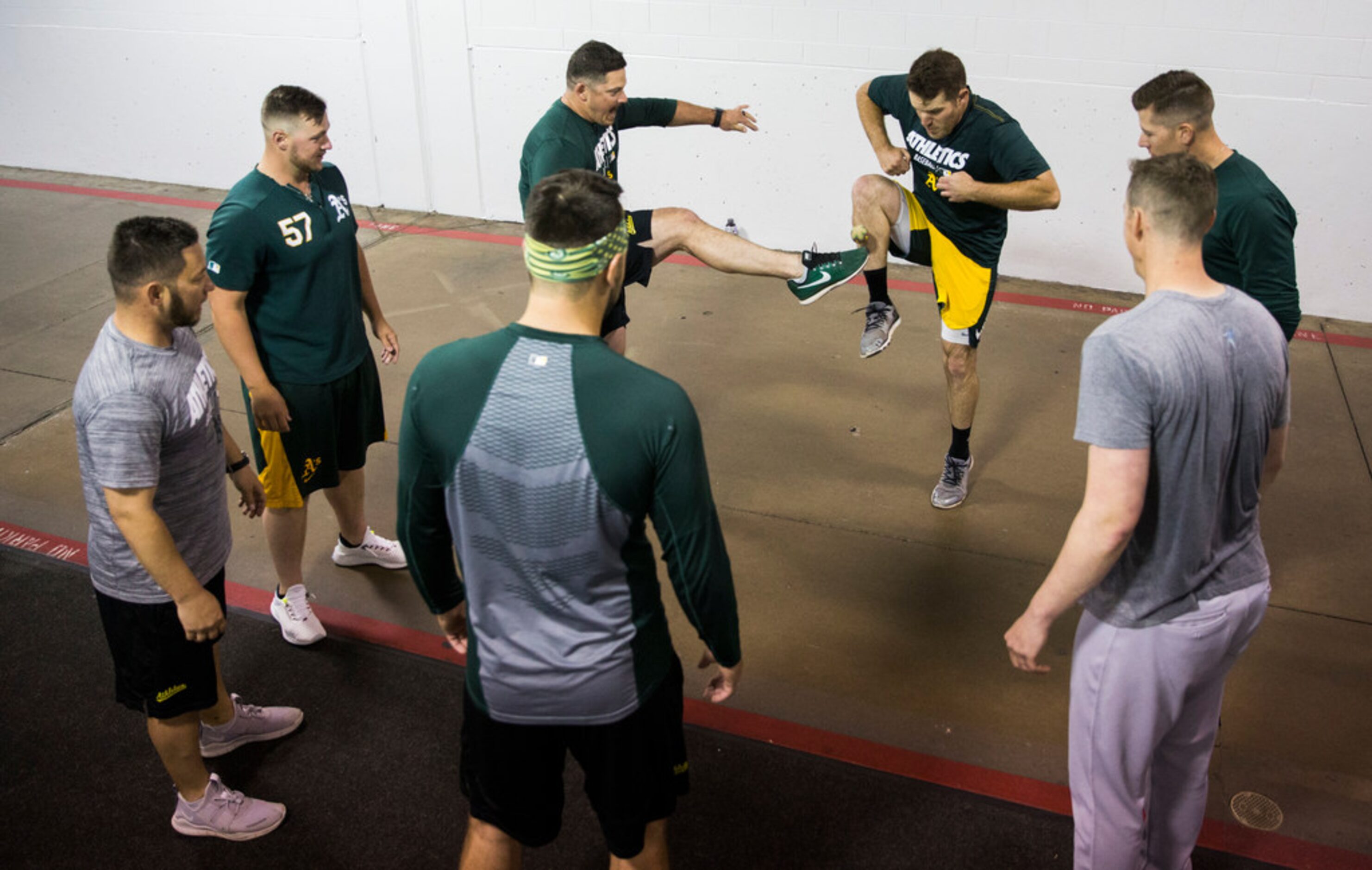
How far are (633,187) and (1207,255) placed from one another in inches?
215

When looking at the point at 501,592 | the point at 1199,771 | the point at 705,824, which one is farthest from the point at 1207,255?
the point at 501,592

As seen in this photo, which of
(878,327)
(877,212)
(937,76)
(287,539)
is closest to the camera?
(287,539)

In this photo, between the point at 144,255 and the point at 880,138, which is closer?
the point at 144,255

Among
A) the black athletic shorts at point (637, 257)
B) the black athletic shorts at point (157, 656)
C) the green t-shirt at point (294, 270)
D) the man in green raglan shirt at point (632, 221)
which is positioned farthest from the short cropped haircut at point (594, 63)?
the black athletic shorts at point (157, 656)

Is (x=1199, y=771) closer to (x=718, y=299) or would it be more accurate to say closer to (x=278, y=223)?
(x=278, y=223)

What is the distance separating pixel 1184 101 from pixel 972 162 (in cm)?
103

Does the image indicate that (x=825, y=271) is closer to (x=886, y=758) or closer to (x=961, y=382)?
(x=961, y=382)

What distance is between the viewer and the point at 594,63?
425cm

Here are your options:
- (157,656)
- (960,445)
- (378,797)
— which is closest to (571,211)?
(157,656)

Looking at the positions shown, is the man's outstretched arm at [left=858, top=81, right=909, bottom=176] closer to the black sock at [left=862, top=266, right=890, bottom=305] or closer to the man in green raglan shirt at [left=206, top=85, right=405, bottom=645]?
the black sock at [left=862, top=266, right=890, bottom=305]

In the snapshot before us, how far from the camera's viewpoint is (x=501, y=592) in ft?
6.93

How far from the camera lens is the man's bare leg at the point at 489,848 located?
7.63ft

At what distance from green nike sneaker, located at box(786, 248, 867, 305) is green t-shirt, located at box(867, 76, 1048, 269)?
48cm

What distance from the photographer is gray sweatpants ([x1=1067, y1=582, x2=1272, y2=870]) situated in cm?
232
